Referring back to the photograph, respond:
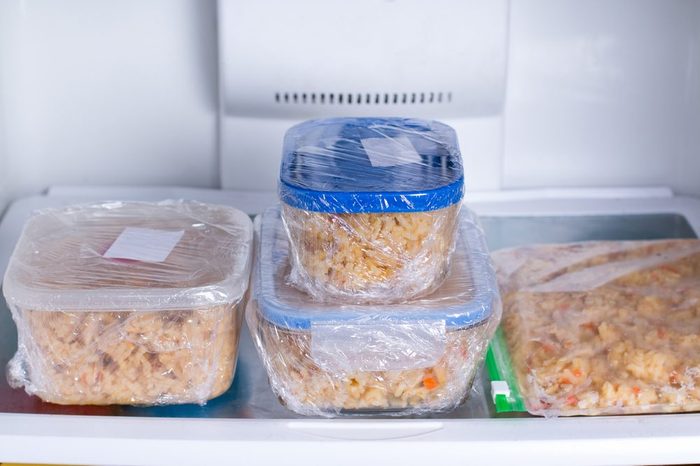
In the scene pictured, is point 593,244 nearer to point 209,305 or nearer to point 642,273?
point 642,273

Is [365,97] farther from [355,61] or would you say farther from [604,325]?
[604,325]

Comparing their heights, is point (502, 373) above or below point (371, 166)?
below

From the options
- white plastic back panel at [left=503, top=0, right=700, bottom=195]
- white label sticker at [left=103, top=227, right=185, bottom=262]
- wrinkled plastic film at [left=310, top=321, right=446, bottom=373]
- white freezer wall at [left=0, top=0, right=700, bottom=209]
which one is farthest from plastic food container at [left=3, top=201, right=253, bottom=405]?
white plastic back panel at [left=503, top=0, right=700, bottom=195]

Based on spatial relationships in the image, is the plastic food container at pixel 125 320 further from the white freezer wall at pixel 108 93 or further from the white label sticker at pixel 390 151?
the white freezer wall at pixel 108 93

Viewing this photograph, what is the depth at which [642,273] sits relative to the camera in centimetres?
110

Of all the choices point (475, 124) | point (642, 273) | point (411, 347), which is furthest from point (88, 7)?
point (642, 273)

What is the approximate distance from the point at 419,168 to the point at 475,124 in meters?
0.41

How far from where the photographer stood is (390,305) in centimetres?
91

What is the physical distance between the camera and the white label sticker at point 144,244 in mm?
979

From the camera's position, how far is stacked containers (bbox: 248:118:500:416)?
0.89m

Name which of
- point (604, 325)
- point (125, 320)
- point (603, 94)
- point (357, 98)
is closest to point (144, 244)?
point (125, 320)

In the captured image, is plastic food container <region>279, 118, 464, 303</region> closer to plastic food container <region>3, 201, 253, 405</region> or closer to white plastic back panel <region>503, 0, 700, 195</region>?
plastic food container <region>3, 201, 253, 405</region>

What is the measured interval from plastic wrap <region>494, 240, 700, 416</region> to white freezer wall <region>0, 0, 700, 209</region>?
0.25 metres

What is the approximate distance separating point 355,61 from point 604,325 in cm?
50
